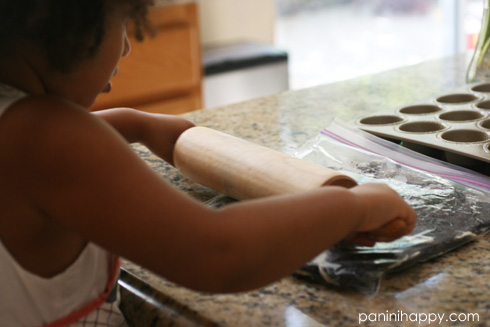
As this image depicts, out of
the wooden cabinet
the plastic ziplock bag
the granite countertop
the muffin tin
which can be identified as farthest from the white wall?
the granite countertop

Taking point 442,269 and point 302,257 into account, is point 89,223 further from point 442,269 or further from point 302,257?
point 442,269

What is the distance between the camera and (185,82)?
9.27 feet

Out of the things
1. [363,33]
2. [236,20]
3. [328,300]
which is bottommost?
[328,300]

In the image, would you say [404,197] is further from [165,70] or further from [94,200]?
[165,70]

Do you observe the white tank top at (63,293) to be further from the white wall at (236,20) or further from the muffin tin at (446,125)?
the white wall at (236,20)

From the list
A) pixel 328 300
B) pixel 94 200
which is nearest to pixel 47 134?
pixel 94 200

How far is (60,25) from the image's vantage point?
488mm

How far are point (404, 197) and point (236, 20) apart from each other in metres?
2.88

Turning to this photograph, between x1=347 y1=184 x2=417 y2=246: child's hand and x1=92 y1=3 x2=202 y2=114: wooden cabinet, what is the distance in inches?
82.8

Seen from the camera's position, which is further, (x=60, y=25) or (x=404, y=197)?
(x=404, y=197)

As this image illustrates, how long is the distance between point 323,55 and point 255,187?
3.55 metres

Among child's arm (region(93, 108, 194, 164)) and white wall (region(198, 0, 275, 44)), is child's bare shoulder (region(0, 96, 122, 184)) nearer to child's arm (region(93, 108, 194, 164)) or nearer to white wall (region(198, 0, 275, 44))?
child's arm (region(93, 108, 194, 164))

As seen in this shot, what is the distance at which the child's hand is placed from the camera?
57 centimetres

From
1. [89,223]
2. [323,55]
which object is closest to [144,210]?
[89,223]
